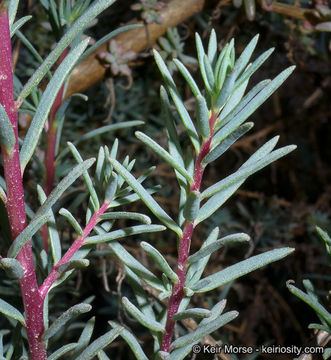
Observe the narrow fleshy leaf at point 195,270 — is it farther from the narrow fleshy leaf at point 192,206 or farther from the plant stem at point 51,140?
the plant stem at point 51,140

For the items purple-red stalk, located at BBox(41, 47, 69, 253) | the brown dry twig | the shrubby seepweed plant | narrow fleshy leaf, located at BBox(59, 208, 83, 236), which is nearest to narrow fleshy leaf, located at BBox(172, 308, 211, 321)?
the shrubby seepweed plant

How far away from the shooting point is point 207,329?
380mm

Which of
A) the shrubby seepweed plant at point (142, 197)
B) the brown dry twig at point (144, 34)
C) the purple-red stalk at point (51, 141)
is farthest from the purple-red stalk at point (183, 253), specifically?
the brown dry twig at point (144, 34)

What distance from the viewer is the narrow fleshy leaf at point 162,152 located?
36cm

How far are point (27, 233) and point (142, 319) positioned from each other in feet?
0.39

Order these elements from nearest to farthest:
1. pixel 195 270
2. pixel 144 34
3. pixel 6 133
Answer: pixel 6 133
pixel 195 270
pixel 144 34

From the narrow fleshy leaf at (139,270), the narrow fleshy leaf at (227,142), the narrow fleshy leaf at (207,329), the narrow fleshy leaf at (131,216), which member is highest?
the narrow fleshy leaf at (227,142)

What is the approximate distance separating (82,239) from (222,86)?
6.6 inches

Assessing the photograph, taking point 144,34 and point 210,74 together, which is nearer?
point 210,74

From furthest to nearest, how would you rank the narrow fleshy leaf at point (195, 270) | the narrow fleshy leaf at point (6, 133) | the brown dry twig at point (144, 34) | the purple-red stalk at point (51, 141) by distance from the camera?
the brown dry twig at point (144, 34) < the purple-red stalk at point (51, 141) < the narrow fleshy leaf at point (195, 270) < the narrow fleshy leaf at point (6, 133)

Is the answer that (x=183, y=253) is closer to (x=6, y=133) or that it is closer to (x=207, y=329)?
(x=207, y=329)

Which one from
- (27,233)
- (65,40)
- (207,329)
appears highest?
(65,40)

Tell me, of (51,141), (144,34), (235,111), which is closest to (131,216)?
(235,111)

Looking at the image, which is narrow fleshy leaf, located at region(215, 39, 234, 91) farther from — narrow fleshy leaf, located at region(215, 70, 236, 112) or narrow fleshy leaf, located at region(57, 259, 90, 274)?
narrow fleshy leaf, located at region(57, 259, 90, 274)
